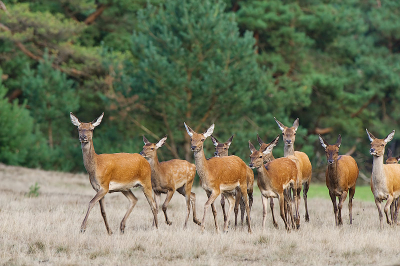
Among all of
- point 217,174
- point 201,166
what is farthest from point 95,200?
point 217,174

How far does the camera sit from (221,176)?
10.8 m

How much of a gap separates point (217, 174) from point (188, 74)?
1369 centimetres

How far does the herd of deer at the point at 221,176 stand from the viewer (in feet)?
33.6

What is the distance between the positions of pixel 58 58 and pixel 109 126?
14.1 ft

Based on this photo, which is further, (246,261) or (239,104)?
(239,104)

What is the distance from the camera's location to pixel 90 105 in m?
28.8

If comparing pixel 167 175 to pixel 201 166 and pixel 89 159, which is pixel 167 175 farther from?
pixel 89 159

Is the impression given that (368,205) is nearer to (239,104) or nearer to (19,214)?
(239,104)

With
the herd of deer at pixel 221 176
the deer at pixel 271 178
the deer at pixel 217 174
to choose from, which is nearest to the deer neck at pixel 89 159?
the herd of deer at pixel 221 176

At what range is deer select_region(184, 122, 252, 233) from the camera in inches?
416

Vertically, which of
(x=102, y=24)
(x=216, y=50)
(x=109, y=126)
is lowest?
(x=109, y=126)

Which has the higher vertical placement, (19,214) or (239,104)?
(239,104)

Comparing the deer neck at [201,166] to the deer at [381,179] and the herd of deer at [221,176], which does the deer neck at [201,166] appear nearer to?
the herd of deer at [221,176]

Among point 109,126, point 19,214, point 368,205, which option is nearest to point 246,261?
point 19,214
